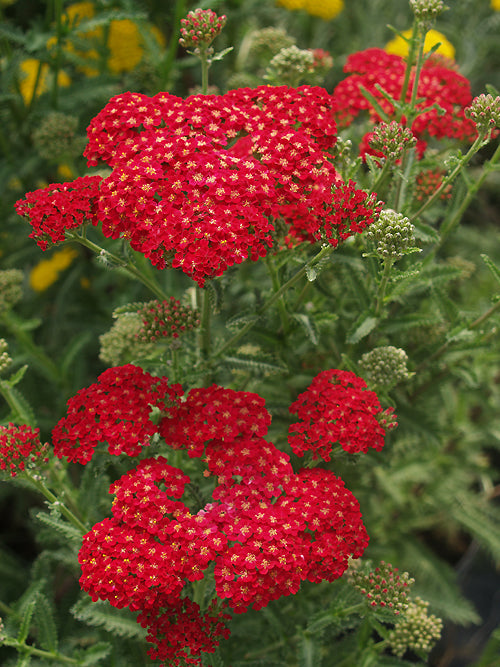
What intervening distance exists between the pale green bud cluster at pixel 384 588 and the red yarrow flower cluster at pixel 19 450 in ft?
3.37

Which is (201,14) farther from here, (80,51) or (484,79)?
(484,79)

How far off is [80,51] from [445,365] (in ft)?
9.41

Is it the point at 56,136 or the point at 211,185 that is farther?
the point at 56,136

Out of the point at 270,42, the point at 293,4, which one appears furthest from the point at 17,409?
the point at 293,4

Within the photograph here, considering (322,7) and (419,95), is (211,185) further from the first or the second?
(322,7)

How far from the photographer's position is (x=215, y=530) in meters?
1.62

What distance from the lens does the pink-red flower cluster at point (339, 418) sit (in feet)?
5.82

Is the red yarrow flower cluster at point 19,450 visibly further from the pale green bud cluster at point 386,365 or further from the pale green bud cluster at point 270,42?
the pale green bud cluster at point 270,42

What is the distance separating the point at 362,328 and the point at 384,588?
81 centimetres

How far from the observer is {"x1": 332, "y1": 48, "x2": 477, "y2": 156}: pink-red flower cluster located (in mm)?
2291

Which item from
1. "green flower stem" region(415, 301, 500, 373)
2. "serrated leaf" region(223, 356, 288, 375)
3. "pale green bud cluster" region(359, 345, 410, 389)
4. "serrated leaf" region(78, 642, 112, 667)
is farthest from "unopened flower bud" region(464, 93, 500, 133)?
"serrated leaf" region(78, 642, 112, 667)

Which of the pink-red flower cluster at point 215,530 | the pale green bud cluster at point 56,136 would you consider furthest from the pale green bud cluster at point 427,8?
the pale green bud cluster at point 56,136

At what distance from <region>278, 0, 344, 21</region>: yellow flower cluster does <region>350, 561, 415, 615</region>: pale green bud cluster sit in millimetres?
3215

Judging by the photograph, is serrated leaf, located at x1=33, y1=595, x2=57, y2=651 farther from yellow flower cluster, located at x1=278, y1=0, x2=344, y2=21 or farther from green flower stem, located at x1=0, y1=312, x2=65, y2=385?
yellow flower cluster, located at x1=278, y1=0, x2=344, y2=21
